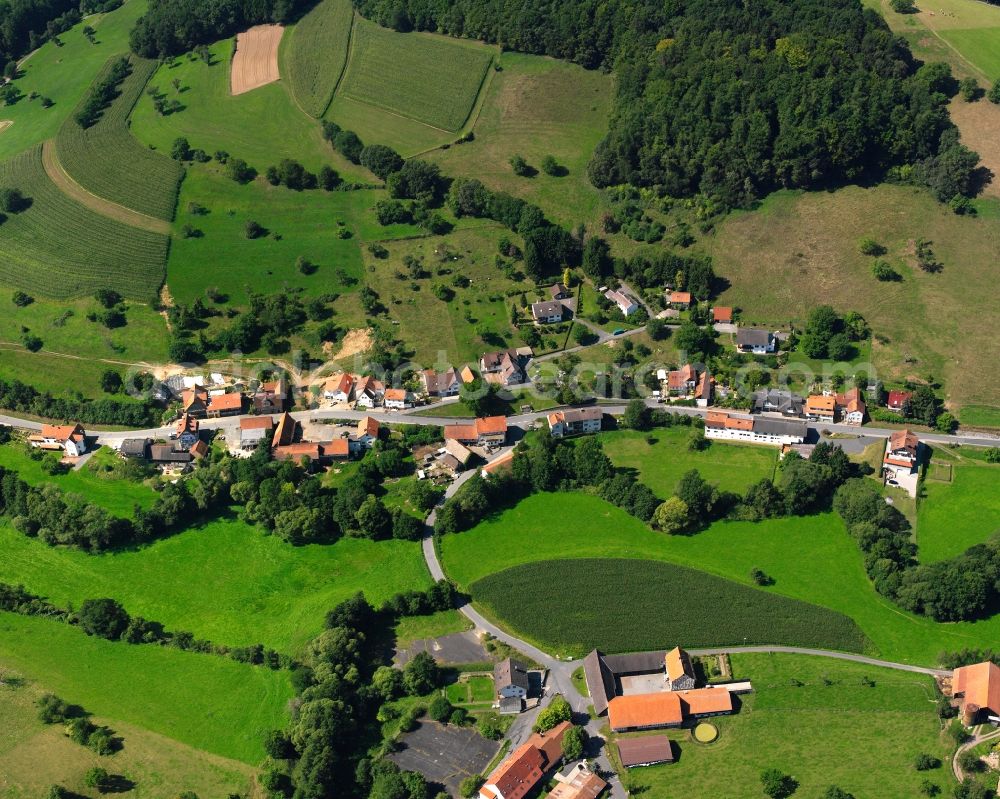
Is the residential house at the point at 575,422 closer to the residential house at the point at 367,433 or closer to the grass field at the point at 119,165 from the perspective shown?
the residential house at the point at 367,433

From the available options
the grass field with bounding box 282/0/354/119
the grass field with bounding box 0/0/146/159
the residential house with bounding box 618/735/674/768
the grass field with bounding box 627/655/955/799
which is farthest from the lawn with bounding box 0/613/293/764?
the grass field with bounding box 0/0/146/159

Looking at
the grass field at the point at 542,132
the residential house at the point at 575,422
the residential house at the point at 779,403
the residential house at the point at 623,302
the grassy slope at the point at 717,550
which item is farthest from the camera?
the grass field at the point at 542,132

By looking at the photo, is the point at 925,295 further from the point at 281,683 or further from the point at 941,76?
the point at 281,683

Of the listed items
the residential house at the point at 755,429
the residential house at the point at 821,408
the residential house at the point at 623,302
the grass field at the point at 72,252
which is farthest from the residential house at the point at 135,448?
the residential house at the point at 821,408

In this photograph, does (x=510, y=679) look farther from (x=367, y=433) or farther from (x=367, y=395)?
(x=367, y=395)

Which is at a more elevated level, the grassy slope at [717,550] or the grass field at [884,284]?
the grass field at [884,284]

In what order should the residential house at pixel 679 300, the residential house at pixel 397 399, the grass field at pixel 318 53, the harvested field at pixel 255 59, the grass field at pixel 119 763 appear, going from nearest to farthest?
the grass field at pixel 119 763 < the residential house at pixel 397 399 < the residential house at pixel 679 300 < the grass field at pixel 318 53 < the harvested field at pixel 255 59

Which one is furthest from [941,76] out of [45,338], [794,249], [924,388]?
[45,338]
